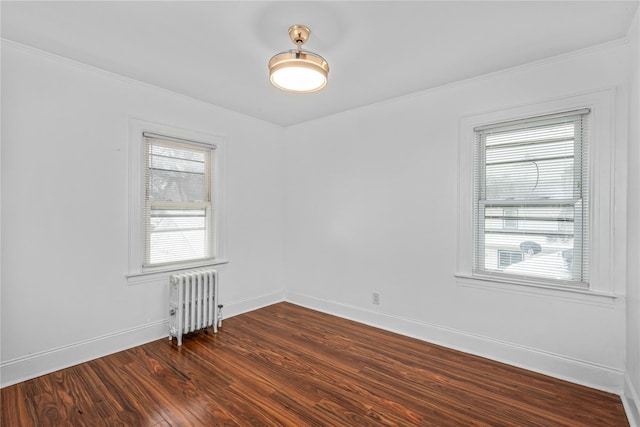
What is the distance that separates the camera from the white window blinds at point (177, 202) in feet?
10.6

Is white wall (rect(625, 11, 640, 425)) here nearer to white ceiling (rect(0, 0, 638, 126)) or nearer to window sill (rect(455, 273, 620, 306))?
window sill (rect(455, 273, 620, 306))

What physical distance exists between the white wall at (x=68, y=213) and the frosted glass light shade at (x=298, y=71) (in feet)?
5.43

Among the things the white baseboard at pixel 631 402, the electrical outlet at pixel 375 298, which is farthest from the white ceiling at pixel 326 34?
the white baseboard at pixel 631 402

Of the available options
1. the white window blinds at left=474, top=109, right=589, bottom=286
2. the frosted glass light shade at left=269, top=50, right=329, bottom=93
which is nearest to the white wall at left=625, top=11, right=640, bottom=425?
the white window blinds at left=474, top=109, right=589, bottom=286

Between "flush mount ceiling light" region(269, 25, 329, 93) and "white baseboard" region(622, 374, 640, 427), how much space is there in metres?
2.90

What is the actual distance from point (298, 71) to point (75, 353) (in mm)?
2963

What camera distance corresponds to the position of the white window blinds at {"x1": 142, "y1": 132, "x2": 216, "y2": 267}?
3240mm

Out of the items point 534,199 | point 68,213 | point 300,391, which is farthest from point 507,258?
point 68,213

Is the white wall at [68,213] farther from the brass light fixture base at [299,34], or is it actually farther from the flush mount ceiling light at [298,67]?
the brass light fixture base at [299,34]

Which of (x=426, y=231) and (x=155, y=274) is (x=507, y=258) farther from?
(x=155, y=274)

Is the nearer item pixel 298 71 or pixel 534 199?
pixel 298 71

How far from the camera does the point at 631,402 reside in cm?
205

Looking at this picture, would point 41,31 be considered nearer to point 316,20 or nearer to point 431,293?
point 316,20

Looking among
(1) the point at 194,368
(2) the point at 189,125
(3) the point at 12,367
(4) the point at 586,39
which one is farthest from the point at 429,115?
(3) the point at 12,367
